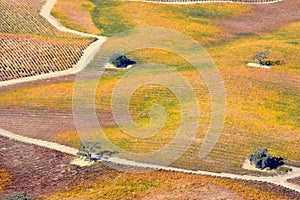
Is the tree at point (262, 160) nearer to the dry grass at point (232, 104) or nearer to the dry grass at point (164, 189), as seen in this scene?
the dry grass at point (232, 104)

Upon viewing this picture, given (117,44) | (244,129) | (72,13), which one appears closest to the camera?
(244,129)

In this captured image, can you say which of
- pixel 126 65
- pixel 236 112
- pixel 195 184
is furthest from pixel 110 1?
pixel 195 184

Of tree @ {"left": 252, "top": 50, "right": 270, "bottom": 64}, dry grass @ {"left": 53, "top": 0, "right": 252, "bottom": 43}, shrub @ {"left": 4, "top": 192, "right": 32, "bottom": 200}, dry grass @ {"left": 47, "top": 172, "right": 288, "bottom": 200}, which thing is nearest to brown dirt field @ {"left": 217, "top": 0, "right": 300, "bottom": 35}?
dry grass @ {"left": 53, "top": 0, "right": 252, "bottom": 43}

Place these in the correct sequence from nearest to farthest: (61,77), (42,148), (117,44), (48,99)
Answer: (42,148), (48,99), (61,77), (117,44)

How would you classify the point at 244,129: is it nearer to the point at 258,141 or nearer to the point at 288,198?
the point at 258,141

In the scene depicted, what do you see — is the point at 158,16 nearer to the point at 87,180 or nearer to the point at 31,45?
the point at 31,45

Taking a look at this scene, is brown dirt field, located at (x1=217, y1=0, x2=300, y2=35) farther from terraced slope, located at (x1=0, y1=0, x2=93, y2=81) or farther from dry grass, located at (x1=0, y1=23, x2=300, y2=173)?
terraced slope, located at (x1=0, y1=0, x2=93, y2=81)

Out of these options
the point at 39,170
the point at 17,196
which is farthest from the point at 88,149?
the point at 17,196
